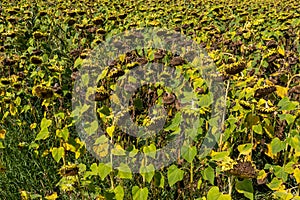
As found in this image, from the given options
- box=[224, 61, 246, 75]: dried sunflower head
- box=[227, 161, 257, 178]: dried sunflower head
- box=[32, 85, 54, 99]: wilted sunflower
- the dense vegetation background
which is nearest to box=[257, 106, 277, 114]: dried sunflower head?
the dense vegetation background

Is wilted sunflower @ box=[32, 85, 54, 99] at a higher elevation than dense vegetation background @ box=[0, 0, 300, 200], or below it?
higher

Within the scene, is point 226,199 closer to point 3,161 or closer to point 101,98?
point 101,98

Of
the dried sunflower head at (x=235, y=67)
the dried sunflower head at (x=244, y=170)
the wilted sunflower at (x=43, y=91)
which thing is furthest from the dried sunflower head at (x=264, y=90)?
the wilted sunflower at (x=43, y=91)

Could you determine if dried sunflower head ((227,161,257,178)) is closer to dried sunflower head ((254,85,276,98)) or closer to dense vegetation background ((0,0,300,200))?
dense vegetation background ((0,0,300,200))

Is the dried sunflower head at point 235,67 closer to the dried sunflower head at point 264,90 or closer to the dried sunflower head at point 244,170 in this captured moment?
the dried sunflower head at point 264,90

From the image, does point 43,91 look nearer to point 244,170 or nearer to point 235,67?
point 235,67

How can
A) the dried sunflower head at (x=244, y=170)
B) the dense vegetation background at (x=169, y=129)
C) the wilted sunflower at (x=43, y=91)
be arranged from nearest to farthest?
the dried sunflower head at (x=244, y=170)
the dense vegetation background at (x=169, y=129)
the wilted sunflower at (x=43, y=91)

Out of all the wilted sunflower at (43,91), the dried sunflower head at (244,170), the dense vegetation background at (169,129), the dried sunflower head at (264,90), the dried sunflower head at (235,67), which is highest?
the dried sunflower head at (235,67)

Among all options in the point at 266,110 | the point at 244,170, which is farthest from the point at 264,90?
the point at 244,170

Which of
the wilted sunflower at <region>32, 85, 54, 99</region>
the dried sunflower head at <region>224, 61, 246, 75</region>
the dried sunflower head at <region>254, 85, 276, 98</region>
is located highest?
the dried sunflower head at <region>224, 61, 246, 75</region>

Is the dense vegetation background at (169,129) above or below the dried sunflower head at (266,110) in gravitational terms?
below

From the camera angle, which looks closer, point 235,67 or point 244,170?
point 244,170

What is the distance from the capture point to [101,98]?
1703 mm

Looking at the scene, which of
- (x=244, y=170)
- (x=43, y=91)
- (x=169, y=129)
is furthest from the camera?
(x=43, y=91)
